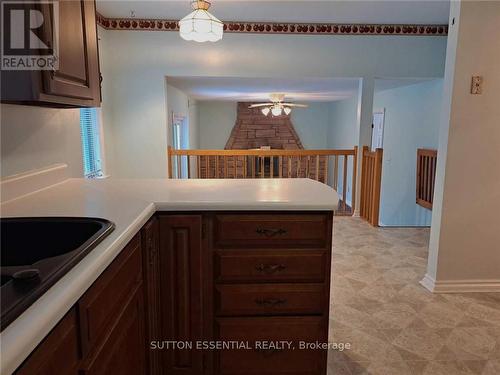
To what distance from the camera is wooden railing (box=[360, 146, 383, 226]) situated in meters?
4.30

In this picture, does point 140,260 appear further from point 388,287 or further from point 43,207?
point 388,287

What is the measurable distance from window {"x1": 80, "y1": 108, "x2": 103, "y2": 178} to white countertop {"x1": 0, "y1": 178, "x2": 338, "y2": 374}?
210 cm

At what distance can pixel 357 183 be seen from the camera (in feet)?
16.0

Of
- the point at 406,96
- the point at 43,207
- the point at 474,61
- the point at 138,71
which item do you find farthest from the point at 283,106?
the point at 43,207

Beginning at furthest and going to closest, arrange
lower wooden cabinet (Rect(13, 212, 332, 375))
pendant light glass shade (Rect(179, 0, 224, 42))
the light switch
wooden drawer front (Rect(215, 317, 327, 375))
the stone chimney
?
the stone chimney
pendant light glass shade (Rect(179, 0, 224, 42))
the light switch
wooden drawer front (Rect(215, 317, 327, 375))
lower wooden cabinet (Rect(13, 212, 332, 375))

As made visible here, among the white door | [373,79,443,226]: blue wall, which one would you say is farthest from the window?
the white door

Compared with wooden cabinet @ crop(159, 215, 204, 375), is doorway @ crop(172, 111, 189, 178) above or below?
above

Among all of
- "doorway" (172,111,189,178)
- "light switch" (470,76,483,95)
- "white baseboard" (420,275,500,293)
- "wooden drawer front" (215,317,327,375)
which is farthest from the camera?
"doorway" (172,111,189,178)

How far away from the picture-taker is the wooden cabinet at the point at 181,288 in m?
1.51

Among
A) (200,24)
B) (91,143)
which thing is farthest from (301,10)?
(91,143)

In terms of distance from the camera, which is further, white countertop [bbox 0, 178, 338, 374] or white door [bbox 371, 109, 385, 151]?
white door [bbox 371, 109, 385, 151]

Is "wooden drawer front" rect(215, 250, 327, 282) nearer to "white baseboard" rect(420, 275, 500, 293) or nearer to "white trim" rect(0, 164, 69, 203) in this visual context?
"white trim" rect(0, 164, 69, 203)

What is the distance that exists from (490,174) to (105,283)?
2.58 meters

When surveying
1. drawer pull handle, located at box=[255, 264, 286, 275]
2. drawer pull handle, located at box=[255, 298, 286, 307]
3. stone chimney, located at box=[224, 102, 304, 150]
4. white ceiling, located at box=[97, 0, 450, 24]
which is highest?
white ceiling, located at box=[97, 0, 450, 24]
